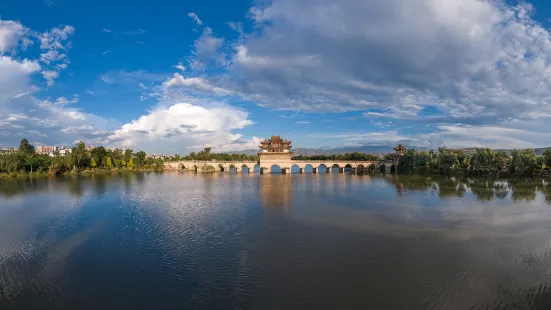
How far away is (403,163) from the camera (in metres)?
71.3

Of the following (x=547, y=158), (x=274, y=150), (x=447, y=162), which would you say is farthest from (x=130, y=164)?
(x=547, y=158)

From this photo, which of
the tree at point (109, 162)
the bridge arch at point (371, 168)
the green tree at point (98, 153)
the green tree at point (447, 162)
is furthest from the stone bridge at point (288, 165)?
the green tree at point (98, 153)

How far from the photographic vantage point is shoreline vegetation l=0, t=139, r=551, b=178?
45.5 meters

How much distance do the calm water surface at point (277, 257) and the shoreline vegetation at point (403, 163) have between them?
87.1 feet

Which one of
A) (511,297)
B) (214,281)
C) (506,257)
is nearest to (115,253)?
(214,281)

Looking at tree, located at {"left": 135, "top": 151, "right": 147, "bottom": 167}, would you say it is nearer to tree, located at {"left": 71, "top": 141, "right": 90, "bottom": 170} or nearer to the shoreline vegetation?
the shoreline vegetation

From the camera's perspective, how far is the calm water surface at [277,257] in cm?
1002

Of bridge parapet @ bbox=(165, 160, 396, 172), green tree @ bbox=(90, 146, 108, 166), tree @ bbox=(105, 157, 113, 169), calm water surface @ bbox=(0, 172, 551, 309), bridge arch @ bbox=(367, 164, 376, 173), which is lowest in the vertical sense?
calm water surface @ bbox=(0, 172, 551, 309)

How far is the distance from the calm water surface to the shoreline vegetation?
87.1ft

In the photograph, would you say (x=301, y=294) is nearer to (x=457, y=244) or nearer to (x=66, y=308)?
(x=66, y=308)

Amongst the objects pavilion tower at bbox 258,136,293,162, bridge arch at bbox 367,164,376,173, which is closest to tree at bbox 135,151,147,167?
pavilion tower at bbox 258,136,293,162

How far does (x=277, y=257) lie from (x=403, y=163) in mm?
64805

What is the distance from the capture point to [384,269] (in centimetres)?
1211

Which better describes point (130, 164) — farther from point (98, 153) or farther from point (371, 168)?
point (371, 168)
